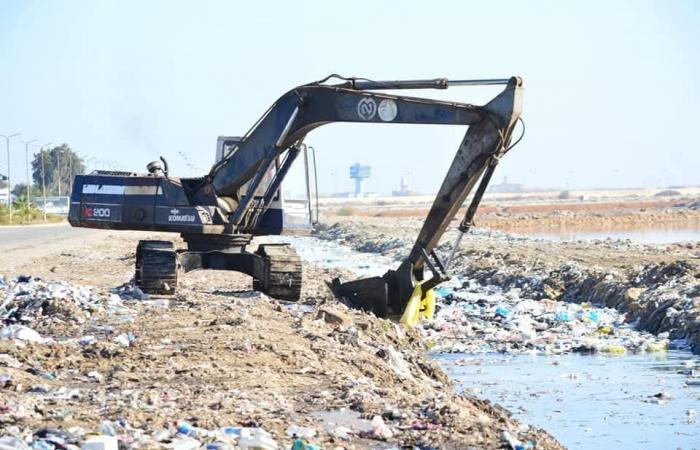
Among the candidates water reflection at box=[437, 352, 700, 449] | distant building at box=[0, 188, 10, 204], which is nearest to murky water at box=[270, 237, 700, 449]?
water reflection at box=[437, 352, 700, 449]

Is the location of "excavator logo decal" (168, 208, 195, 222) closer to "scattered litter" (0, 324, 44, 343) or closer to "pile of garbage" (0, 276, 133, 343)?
"pile of garbage" (0, 276, 133, 343)

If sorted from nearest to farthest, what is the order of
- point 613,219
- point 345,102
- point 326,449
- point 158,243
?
point 326,449, point 345,102, point 158,243, point 613,219

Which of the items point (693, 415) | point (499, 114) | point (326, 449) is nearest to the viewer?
point (326, 449)

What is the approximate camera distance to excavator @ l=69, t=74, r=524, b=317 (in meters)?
16.5

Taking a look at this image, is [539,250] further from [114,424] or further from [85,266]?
[114,424]

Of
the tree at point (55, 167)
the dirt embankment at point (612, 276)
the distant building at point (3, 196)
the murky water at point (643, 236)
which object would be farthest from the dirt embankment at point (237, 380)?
the tree at point (55, 167)

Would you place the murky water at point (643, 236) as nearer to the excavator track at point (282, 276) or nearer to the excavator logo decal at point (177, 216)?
the excavator track at point (282, 276)

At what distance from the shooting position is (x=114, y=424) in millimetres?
8242

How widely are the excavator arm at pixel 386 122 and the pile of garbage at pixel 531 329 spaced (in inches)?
44.1

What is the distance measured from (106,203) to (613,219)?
64875mm

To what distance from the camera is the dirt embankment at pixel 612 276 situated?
19.1m

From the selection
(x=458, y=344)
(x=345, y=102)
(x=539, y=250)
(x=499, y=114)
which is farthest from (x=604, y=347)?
(x=539, y=250)

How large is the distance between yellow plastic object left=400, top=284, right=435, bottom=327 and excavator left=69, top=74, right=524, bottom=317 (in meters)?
0.16

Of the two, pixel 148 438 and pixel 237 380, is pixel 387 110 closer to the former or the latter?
pixel 237 380
